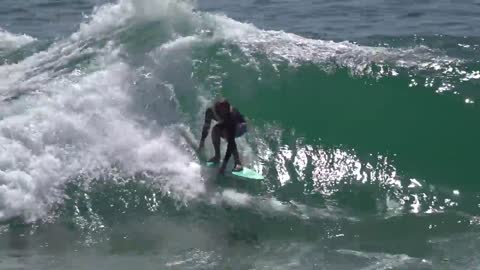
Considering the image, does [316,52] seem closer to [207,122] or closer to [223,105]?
[207,122]

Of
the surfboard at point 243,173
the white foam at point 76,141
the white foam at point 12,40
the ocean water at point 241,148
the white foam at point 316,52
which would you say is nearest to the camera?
the ocean water at point 241,148

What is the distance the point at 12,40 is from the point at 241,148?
8.52m

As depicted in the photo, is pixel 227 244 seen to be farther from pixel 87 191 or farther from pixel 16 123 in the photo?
pixel 16 123

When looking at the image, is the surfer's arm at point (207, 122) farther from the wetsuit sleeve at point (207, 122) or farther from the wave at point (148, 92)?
the wave at point (148, 92)

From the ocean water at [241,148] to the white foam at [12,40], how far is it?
173 cm

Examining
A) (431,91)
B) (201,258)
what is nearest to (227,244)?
(201,258)

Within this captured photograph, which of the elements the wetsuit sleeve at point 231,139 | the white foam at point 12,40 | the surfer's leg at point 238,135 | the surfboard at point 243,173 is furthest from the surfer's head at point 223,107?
the white foam at point 12,40

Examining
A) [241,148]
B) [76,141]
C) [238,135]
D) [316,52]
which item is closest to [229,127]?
[238,135]

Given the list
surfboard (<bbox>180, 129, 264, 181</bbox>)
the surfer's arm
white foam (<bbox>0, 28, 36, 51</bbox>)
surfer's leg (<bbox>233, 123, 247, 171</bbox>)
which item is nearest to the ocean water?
surfboard (<bbox>180, 129, 264, 181</bbox>)

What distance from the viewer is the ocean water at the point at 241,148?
12195mm

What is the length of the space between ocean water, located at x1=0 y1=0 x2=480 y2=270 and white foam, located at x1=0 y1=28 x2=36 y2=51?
1726mm

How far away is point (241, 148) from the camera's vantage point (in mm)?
14680

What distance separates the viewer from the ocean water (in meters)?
12.2

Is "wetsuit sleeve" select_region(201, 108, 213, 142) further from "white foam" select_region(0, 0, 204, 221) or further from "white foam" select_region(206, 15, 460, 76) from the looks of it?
"white foam" select_region(206, 15, 460, 76)
